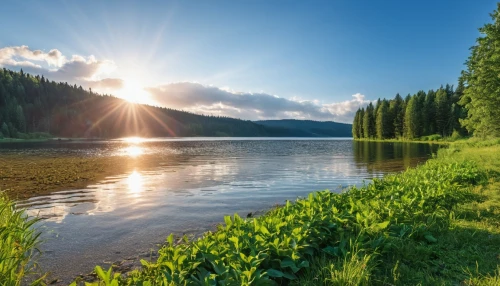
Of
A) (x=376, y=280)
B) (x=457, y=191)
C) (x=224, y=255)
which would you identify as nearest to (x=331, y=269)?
(x=376, y=280)

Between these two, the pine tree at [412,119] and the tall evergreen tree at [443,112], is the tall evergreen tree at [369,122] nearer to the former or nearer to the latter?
the pine tree at [412,119]

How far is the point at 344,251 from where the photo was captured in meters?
5.30

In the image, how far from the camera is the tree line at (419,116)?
98750 mm

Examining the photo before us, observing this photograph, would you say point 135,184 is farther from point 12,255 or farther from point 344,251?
point 344,251

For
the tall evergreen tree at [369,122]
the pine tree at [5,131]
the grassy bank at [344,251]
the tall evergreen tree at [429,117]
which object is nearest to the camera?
the grassy bank at [344,251]

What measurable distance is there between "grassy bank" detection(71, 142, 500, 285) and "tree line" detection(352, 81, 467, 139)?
9641 centimetres

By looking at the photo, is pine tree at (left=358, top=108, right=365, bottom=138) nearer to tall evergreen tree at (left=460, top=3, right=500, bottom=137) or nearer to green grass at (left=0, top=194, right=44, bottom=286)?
tall evergreen tree at (left=460, top=3, right=500, bottom=137)

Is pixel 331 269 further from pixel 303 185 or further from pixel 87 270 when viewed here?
pixel 303 185

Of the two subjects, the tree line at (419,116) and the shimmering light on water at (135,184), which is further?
the tree line at (419,116)

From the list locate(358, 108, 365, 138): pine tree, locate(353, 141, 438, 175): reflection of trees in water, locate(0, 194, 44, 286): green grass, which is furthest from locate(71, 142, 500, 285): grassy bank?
locate(358, 108, 365, 138): pine tree

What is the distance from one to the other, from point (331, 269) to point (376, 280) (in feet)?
2.65

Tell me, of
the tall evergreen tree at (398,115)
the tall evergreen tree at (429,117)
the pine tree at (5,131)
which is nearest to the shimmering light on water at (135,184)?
the tall evergreen tree at (429,117)

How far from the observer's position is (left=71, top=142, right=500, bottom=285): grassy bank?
4371 mm

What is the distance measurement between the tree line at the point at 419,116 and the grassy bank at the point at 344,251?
96409 mm
